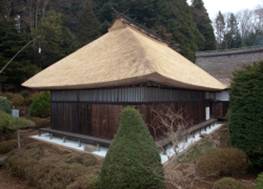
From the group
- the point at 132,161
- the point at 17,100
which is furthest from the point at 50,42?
the point at 132,161

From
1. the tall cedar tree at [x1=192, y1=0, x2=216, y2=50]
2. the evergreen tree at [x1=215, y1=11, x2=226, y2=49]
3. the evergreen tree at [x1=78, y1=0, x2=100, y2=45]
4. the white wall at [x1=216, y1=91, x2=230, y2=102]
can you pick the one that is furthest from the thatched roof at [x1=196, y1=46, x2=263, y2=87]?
the evergreen tree at [x1=215, y1=11, x2=226, y2=49]

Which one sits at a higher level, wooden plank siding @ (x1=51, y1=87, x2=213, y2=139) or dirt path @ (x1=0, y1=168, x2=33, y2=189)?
wooden plank siding @ (x1=51, y1=87, x2=213, y2=139)

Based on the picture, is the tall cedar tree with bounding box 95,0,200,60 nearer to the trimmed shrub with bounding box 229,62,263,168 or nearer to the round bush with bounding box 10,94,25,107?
the round bush with bounding box 10,94,25,107

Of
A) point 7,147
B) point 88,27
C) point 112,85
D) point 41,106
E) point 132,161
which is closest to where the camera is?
point 132,161

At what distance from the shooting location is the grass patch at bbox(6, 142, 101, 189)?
6.12 metres

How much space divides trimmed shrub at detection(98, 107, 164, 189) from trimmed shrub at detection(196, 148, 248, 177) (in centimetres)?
199

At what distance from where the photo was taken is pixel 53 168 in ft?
22.5

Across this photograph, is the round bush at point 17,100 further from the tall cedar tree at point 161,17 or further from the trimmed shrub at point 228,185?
the trimmed shrub at point 228,185

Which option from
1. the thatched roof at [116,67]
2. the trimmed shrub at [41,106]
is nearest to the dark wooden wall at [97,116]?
the thatched roof at [116,67]

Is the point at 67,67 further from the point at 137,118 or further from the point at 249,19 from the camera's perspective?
the point at 249,19

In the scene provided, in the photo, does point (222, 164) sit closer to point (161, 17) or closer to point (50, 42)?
point (50, 42)

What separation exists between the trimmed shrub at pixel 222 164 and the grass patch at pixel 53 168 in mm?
2708

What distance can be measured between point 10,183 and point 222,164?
19.6 feet

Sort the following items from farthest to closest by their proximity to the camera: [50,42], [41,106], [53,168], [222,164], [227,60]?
[50,42], [227,60], [41,106], [53,168], [222,164]
